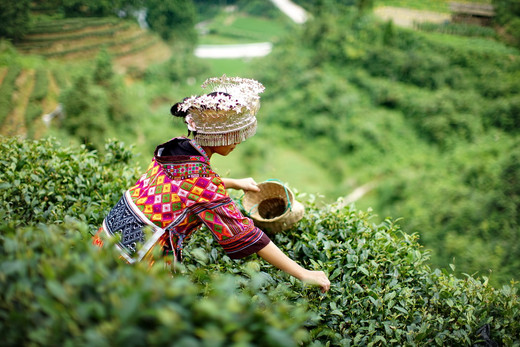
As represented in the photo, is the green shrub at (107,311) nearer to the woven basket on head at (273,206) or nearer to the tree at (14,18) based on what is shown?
the woven basket on head at (273,206)

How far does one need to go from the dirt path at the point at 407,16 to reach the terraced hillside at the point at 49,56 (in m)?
10.8

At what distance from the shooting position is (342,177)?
1145 cm

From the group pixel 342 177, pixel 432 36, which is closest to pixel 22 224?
pixel 342 177

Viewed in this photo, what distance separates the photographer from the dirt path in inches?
567

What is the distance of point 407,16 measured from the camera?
609 inches

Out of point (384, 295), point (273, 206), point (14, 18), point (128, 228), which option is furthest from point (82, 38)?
point (384, 295)

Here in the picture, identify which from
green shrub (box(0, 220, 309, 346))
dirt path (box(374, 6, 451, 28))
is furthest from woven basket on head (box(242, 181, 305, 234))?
dirt path (box(374, 6, 451, 28))

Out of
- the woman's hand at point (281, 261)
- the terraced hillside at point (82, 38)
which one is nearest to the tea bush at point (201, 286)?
the woman's hand at point (281, 261)

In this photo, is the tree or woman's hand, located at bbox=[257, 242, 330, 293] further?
the tree

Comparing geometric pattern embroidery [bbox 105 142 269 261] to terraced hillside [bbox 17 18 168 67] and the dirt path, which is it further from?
the dirt path

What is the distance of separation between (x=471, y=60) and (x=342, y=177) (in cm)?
634

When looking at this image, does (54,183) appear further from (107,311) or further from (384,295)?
(384,295)

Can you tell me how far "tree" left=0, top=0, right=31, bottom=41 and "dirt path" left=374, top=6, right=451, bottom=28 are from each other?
45.5 feet

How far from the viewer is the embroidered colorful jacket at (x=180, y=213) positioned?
1596mm
